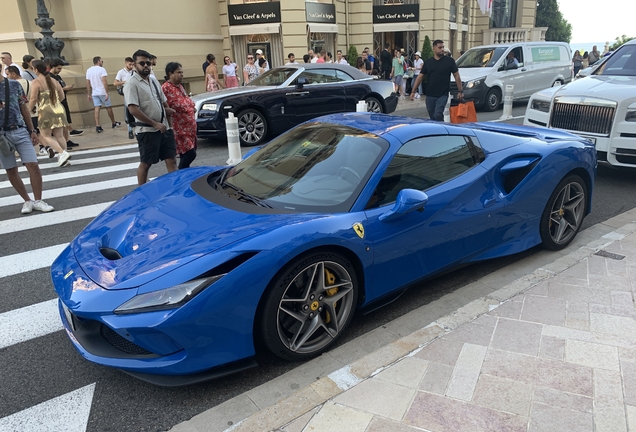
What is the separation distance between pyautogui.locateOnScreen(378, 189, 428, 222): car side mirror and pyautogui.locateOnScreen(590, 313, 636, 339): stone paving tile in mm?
1359

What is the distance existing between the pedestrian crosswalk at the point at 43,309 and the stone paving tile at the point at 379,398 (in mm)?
1196

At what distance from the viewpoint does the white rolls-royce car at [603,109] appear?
6.26 m

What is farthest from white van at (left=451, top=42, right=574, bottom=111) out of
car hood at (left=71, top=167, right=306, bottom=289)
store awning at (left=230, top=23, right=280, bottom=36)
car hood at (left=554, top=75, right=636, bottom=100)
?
car hood at (left=71, top=167, right=306, bottom=289)

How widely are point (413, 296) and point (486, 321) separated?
694 mm

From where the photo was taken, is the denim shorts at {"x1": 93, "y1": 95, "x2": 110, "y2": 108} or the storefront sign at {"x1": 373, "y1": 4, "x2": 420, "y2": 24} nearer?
the denim shorts at {"x1": 93, "y1": 95, "x2": 110, "y2": 108}

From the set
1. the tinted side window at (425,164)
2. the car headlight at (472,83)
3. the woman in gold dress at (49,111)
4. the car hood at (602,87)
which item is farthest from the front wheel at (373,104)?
the tinted side window at (425,164)

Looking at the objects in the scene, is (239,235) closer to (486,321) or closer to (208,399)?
(208,399)

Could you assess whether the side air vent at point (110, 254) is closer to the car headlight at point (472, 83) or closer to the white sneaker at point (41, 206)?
the white sneaker at point (41, 206)

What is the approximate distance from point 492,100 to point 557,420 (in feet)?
43.1

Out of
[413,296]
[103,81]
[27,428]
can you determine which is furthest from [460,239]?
[103,81]

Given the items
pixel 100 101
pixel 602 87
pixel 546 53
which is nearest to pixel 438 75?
pixel 602 87

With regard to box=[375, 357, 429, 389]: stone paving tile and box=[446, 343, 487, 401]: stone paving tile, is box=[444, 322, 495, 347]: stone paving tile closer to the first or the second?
box=[446, 343, 487, 401]: stone paving tile

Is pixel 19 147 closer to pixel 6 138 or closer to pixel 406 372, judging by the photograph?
pixel 6 138

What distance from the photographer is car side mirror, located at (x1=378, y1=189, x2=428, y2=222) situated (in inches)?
122
